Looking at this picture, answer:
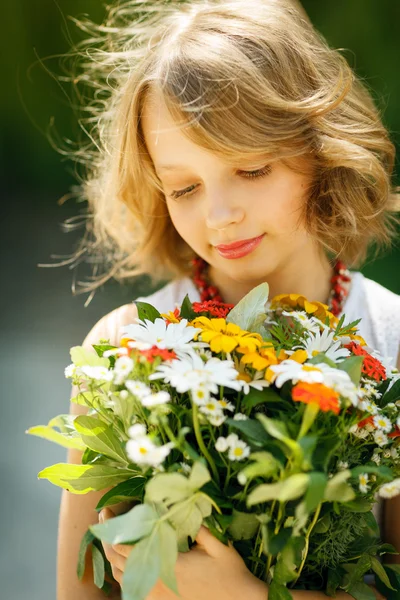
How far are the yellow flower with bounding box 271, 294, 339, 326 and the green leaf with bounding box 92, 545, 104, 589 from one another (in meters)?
0.46

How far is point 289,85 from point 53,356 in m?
2.38

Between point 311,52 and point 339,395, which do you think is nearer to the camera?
point 339,395

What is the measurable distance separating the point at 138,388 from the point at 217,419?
9cm

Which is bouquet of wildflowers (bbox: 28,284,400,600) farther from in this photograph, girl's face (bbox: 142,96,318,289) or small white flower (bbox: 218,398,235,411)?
girl's face (bbox: 142,96,318,289)

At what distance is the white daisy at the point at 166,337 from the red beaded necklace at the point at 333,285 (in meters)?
0.49

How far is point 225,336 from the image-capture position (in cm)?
88

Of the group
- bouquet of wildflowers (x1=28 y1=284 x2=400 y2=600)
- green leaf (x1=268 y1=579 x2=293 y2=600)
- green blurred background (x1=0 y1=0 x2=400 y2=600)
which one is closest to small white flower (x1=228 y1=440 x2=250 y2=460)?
bouquet of wildflowers (x1=28 y1=284 x2=400 y2=600)

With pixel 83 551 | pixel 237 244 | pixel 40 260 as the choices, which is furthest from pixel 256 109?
Answer: pixel 40 260

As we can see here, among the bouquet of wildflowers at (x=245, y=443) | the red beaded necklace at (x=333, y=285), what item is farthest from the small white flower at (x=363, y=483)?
the red beaded necklace at (x=333, y=285)

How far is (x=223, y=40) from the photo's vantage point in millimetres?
1183

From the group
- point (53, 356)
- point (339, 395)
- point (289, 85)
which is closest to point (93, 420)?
point (339, 395)

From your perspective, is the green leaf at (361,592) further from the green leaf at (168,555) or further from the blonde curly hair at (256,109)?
the blonde curly hair at (256,109)

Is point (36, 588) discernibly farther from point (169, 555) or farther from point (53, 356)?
point (169, 555)

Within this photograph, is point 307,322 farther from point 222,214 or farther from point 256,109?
point 256,109
